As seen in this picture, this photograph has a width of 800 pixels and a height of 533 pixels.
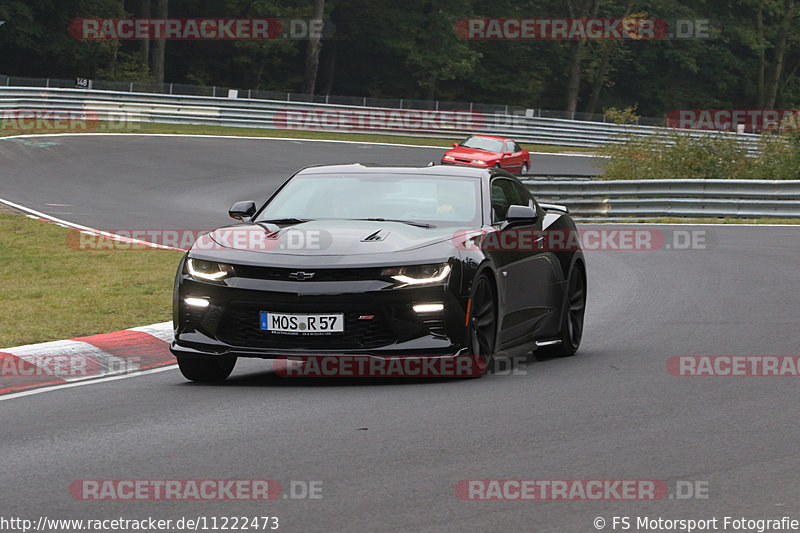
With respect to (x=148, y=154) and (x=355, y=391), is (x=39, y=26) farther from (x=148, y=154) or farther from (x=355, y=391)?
(x=355, y=391)

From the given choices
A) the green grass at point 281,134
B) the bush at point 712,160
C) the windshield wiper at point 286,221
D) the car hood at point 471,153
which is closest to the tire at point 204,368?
the windshield wiper at point 286,221

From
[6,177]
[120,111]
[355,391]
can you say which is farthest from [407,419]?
[120,111]

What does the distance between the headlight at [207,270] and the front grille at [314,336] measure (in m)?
0.21

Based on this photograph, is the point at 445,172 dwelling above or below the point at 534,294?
above

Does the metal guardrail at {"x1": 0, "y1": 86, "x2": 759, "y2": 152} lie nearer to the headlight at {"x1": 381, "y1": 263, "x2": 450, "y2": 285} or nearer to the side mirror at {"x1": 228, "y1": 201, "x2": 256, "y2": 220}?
the side mirror at {"x1": 228, "y1": 201, "x2": 256, "y2": 220}

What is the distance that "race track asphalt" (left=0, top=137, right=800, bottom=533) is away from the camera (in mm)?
5453

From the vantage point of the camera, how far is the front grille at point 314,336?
838cm

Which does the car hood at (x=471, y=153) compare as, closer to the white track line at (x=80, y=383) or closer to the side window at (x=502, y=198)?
the side window at (x=502, y=198)

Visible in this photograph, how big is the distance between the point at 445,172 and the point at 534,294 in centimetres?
114

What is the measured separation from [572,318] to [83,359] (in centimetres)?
385

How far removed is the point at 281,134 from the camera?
5088cm

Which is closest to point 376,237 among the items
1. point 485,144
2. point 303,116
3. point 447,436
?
point 447,436

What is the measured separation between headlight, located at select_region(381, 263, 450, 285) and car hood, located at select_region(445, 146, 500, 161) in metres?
33.8

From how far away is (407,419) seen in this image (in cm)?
739
